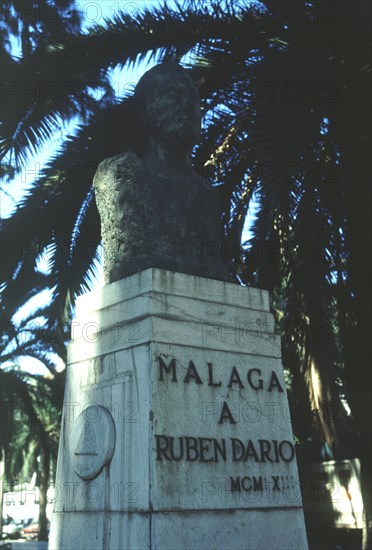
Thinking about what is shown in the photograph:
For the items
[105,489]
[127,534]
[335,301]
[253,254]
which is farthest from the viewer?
[335,301]

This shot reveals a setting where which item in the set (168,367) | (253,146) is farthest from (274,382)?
(253,146)

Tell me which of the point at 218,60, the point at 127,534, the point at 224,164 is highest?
the point at 218,60

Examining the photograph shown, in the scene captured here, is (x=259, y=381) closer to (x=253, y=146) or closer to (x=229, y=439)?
(x=229, y=439)

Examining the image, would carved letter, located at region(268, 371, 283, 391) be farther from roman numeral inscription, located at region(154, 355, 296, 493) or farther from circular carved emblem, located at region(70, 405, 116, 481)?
circular carved emblem, located at region(70, 405, 116, 481)

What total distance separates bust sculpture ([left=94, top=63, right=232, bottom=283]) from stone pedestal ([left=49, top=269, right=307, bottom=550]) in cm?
27

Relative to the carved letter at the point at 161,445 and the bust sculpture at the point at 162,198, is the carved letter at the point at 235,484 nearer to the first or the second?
the carved letter at the point at 161,445

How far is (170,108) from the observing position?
A: 18.5 ft

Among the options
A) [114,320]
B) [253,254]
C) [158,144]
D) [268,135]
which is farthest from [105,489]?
[253,254]

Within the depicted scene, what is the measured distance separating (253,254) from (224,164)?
1.18m

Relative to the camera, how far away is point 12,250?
8930mm

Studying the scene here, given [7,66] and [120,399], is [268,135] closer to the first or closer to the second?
[7,66]

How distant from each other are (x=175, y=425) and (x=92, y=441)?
0.58 meters

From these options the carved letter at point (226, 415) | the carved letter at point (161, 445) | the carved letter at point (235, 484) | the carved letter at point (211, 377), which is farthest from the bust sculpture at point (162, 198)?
the carved letter at point (235, 484)

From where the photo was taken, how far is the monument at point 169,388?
4.39 metres
